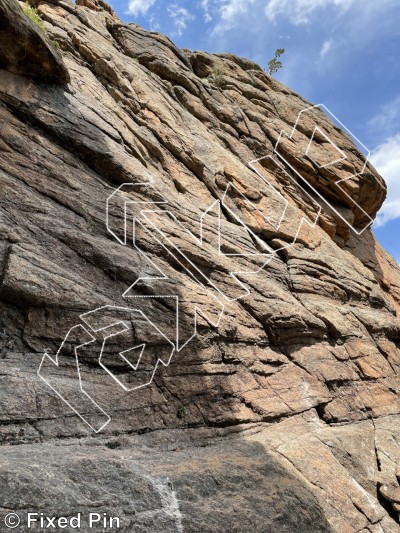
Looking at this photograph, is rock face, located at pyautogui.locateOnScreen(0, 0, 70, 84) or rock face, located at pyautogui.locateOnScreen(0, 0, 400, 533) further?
rock face, located at pyautogui.locateOnScreen(0, 0, 70, 84)

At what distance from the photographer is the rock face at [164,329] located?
7781 millimetres

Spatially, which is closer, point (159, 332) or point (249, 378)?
point (159, 332)

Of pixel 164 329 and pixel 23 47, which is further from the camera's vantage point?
pixel 23 47

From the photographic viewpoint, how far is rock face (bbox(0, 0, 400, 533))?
7781 mm

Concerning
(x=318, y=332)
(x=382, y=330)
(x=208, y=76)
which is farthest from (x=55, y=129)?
(x=208, y=76)

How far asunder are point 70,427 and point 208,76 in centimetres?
2566

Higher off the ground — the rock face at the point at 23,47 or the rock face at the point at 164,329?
the rock face at the point at 23,47

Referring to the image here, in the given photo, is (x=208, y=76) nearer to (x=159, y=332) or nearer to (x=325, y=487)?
(x=159, y=332)

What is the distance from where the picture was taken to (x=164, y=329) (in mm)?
11180

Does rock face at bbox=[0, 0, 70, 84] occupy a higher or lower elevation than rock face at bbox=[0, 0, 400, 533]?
higher

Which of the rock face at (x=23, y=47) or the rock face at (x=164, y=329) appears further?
the rock face at (x=23, y=47)

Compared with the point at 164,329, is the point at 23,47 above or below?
above

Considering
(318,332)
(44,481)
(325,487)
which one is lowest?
(44,481)

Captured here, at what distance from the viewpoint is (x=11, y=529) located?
5297 millimetres
